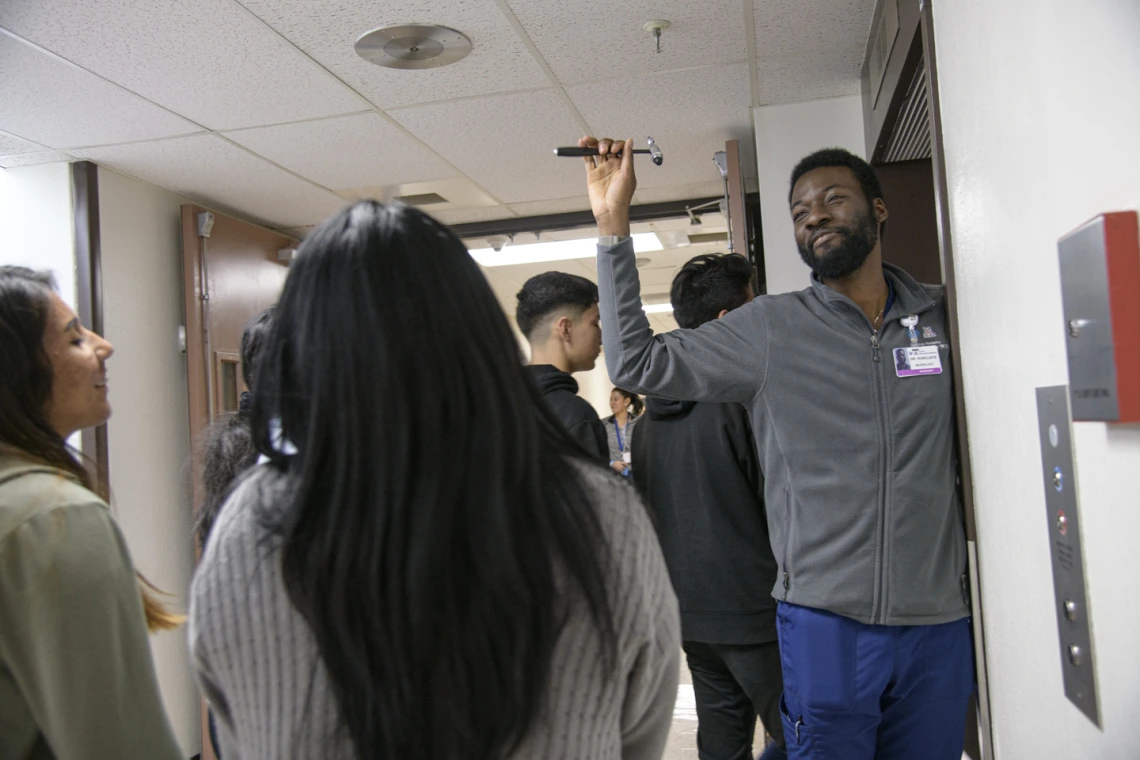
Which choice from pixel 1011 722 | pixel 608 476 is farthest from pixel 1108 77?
pixel 1011 722

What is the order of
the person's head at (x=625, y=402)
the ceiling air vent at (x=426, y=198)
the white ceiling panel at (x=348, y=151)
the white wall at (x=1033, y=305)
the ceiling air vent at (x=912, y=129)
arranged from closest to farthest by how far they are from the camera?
1. the white wall at (x=1033, y=305)
2. the ceiling air vent at (x=912, y=129)
3. the white ceiling panel at (x=348, y=151)
4. the ceiling air vent at (x=426, y=198)
5. the person's head at (x=625, y=402)

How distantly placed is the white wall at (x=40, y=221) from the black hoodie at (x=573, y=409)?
204 cm

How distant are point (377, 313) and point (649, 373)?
85 centimetres

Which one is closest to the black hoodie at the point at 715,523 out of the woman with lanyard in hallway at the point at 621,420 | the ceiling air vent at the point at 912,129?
the ceiling air vent at the point at 912,129

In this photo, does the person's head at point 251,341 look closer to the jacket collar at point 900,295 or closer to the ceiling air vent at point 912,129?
the jacket collar at point 900,295

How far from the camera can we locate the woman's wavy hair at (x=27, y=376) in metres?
1.20

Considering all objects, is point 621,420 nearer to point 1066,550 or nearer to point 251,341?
point 251,341

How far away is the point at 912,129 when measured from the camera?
7.93 feet

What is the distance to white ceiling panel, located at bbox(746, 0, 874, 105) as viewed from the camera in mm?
2295

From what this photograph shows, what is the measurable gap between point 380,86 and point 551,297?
0.89 m

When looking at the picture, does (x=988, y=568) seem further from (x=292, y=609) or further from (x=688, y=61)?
(x=688, y=61)

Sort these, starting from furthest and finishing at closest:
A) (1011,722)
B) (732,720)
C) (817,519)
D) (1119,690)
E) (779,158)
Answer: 1. (779,158)
2. (732,720)
3. (817,519)
4. (1011,722)
5. (1119,690)

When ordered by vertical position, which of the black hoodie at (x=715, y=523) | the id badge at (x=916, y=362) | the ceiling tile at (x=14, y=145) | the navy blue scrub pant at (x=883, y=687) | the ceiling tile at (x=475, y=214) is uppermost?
the ceiling tile at (x=14, y=145)

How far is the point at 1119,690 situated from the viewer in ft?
2.72
